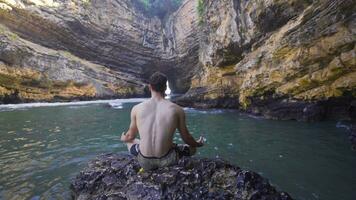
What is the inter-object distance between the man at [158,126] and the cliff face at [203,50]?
1043 cm

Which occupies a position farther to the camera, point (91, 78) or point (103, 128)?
point (91, 78)

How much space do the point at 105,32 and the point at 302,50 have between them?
82.4ft

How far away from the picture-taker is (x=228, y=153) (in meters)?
7.68

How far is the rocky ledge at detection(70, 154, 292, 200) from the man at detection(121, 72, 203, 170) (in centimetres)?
14

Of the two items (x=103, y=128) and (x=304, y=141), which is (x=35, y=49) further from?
(x=304, y=141)

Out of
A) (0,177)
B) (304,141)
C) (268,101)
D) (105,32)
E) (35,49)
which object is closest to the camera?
(0,177)

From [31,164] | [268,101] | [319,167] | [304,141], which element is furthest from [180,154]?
[268,101]

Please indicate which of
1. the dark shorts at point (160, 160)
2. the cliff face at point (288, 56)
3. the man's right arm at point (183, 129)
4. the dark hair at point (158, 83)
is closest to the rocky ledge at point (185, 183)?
the dark shorts at point (160, 160)

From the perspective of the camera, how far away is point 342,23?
11727 millimetres

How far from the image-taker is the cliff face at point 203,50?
41.7ft

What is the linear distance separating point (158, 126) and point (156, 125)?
0.03m

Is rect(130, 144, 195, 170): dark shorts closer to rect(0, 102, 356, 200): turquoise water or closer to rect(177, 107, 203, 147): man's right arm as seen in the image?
rect(177, 107, 203, 147): man's right arm

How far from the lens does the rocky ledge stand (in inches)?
124

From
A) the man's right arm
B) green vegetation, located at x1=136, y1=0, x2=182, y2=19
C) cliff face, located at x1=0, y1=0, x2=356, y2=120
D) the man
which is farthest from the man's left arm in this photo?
green vegetation, located at x1=136, y1=0, x2=182, y2=19
